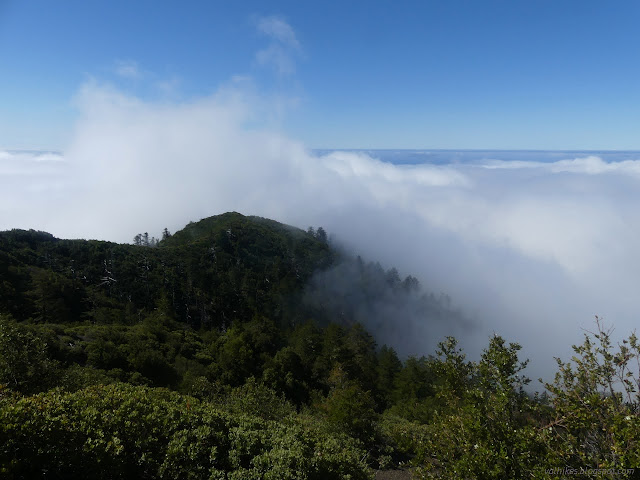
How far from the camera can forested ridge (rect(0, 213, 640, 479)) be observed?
10047 millimetres

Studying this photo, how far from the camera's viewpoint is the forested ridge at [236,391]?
33.0 ft

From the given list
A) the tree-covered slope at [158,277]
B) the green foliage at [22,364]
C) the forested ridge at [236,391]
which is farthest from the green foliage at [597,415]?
the tree-covered slope at [158,277]

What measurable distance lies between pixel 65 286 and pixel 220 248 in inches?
1886

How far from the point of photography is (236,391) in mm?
31094

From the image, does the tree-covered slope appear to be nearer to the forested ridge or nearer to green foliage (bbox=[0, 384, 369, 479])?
the forested ridge

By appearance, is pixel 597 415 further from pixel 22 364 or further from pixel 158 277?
pixel 158 277

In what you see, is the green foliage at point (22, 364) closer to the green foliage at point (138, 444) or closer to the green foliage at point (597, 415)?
the green foliage at point (138, 444)

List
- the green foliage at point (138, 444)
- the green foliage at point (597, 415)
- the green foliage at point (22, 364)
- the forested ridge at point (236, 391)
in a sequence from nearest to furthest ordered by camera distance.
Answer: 1. the green foliage at point (597, 415)
2. the green foliage at point (138, 444)
3. the forested ridge at point (236, 391)
4. the green foliage at point (22, 364)

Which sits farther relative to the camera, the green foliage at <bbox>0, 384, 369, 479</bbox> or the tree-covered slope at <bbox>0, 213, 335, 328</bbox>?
the tree-covered slope at <bbox>0, 213, 335, 328</bbox>

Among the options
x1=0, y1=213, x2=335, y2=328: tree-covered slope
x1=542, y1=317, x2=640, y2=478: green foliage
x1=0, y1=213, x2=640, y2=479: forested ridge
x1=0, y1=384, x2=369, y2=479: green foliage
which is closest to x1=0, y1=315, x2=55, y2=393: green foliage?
x1=0, y1=213, x2=640, y2=479: forested ridge

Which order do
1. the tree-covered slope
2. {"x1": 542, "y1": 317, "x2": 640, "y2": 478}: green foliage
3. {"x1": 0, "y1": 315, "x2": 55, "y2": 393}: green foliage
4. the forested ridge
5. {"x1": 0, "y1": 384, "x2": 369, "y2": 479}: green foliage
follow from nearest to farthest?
{"x1": 542, "y1": 317, "x2": 640, "y2": 478}: green foliage → {"x1": 0, "y1": 384, "x2": 369, "y2": 479}: green foliage → the forested ridge → {"x1": 0, "y1": 315, "x2": 55, "y2": 393}: green foliage → the tree-covered slope

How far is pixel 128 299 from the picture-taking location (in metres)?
80.9

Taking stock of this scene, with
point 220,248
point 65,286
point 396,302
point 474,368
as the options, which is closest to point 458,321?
point 396,302

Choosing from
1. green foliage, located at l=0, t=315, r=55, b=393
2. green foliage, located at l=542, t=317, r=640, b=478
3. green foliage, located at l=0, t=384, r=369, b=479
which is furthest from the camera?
green foliage, located at l=0, t=315, r=55, b=393
